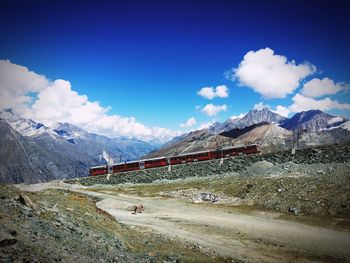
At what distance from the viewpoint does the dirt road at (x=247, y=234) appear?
26734 millimetres

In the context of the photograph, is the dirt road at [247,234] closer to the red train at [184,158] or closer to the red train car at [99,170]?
the red train at [184,158]

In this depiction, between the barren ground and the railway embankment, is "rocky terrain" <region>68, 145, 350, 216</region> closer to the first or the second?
Answer: the railway embankment

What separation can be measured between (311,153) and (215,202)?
2961 cm

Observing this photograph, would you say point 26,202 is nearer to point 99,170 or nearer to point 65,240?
point 65,240

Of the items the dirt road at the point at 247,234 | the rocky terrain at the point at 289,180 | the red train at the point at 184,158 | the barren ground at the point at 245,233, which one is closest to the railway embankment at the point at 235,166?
the rocky terrain at the point at 289,180

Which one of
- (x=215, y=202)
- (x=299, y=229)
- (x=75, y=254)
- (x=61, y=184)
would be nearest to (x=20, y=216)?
(x=75, y=254)

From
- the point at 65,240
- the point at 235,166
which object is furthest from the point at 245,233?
the point at 235,166

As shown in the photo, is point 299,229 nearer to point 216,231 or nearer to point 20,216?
point 216,231

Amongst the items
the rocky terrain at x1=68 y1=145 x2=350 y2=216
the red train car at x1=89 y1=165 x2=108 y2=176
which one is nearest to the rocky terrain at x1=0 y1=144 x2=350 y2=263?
the rocky terrain at x1=68 y1=145 x2=350 y2=216

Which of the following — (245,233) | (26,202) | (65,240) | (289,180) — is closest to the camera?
(65,240)

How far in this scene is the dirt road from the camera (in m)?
26.7

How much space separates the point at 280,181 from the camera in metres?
51.4

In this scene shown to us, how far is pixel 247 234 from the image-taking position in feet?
108

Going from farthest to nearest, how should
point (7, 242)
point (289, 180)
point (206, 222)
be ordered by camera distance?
point (289, 180), point (206, 222), point (7, 242)
